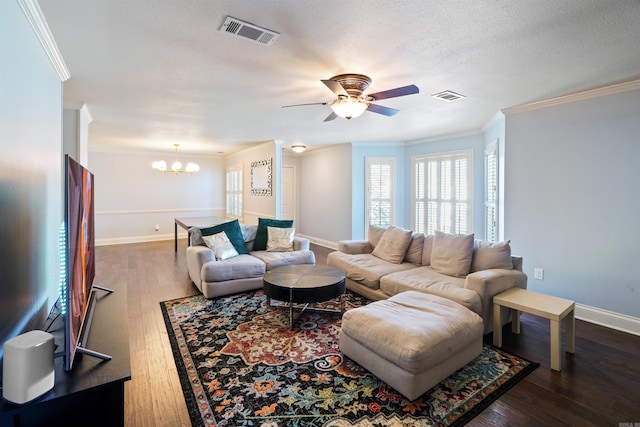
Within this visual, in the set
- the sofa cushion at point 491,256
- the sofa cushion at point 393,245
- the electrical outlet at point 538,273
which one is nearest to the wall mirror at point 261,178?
the sofa cushion at point 393,245

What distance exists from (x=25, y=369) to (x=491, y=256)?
358 centimetres

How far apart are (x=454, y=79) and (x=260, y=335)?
303 cm

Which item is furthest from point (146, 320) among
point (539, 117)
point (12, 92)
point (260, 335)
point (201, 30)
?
point (539, 117)

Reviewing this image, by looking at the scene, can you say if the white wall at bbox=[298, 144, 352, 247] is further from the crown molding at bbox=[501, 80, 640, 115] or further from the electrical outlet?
the electrical outlet

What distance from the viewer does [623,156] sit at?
307 centimetres

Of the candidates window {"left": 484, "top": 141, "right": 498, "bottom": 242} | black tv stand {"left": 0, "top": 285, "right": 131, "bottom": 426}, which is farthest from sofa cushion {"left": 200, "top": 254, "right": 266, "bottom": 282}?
window {"left": 484, "top": 141, "right": 498, "bottom": 242}

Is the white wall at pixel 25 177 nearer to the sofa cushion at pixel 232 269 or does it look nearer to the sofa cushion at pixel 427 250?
the sofa cushion at pixel 232 269

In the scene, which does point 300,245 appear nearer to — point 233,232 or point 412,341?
point 233,232

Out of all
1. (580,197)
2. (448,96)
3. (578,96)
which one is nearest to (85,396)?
(448,96)

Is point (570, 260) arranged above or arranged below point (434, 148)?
below

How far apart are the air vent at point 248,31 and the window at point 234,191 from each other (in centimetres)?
611

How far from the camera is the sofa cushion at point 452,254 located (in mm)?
3340

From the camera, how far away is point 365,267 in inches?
149

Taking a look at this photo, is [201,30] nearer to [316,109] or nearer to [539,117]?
[316,109]
